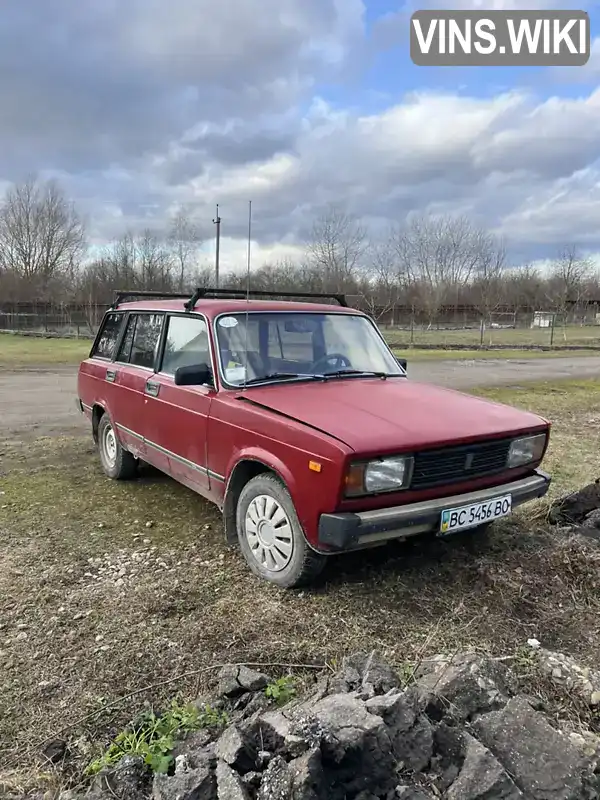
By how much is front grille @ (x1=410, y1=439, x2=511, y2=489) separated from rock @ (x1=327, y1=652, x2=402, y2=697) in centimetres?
106

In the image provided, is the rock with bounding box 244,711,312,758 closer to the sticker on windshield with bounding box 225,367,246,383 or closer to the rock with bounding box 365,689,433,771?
the rock with bounding box 365,689,433,771

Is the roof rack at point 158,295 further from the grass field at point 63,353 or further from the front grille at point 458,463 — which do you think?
the grass field at point 63,353

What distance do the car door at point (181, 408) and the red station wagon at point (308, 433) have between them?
0.02 metres

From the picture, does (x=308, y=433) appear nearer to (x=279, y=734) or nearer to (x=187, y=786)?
(x=279, y=734)

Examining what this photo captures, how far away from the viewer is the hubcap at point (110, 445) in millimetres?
5965

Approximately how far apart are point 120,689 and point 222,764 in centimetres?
88

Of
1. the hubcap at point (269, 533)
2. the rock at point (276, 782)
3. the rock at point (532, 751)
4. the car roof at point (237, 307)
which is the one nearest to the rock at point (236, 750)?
the rock at point (276, 782)

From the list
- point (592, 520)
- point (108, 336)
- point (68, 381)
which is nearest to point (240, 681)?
point (592, 520)

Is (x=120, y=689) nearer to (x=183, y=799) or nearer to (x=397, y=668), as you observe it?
(x=183, y=799)

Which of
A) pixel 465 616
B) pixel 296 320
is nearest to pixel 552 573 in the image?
pixel 465 616

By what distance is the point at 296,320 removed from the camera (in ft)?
15.7

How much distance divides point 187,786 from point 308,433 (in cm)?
177

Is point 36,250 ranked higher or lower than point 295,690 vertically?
higher

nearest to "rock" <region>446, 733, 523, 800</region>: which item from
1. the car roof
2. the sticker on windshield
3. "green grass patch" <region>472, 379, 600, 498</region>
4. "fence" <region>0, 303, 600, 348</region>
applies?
the sticker on windshield
